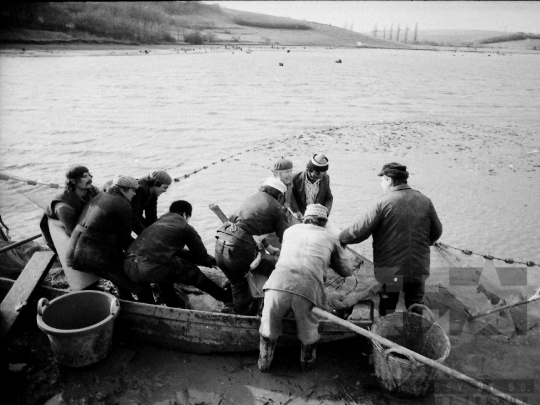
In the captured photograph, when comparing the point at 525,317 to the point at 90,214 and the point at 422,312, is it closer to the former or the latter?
the point at 422,312

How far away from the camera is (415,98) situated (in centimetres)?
2431

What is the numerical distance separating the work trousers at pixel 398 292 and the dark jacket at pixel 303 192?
68.5 inches

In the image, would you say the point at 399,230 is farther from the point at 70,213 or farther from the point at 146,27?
the point at 146,27

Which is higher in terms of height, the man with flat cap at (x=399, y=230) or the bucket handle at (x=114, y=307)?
the man with flat cap at (x=399, y=230)

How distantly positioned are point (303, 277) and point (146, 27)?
7224 centimetres

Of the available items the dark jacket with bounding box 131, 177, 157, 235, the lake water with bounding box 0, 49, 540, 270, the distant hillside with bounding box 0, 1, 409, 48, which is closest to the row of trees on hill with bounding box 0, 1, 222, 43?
the distant hillside with bounding box 0, 1, 409, 48

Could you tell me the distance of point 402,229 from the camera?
4375 mm

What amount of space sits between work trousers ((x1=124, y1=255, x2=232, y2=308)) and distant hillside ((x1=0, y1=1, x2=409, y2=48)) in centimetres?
410

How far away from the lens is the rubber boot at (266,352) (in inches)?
168

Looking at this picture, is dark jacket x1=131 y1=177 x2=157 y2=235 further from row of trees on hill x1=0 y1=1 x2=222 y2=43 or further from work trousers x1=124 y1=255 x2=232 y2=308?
row of trees on hill x1=0 y1=1 x2=222 y2=43

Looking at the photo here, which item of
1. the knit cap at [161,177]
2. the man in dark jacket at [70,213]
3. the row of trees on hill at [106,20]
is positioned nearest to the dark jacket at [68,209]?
the man in dark jacket at [70,213]

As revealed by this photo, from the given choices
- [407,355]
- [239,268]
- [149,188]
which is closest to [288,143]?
[149,188]

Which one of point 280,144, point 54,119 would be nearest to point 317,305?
point 280,144

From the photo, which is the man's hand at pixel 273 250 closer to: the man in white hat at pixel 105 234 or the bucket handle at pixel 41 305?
the man in white hat at pixel 105 234
